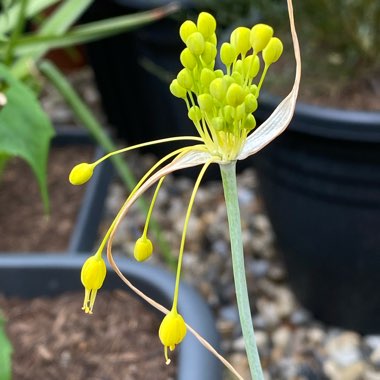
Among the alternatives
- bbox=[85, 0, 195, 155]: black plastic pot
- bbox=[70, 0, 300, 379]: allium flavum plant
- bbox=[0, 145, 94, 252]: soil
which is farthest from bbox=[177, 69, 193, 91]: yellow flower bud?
bbox=[85, 0, 195, 155]: black plastic pot

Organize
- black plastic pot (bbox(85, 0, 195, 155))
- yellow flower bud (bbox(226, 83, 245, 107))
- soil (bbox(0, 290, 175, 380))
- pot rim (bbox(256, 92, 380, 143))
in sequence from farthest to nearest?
black plastic pot (bbox(85, 0, 195, 155)), pot rim (bbox(256, 92, 380, 143)), soil (bbox(0, 290, 175, 380)), yellow flower bud (bbox(226, 83, 245, 107))

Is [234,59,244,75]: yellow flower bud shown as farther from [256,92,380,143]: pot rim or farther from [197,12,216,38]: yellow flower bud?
[256,92,380,143]: pot rim

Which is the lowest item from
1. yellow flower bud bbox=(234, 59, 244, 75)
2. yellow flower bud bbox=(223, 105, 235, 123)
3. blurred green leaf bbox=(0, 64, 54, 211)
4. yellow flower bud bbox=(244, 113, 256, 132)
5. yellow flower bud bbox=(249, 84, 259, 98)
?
blurred green leaf bbox=(0, 64, 54, 211)

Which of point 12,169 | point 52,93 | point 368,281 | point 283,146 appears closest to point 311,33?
point 283,146

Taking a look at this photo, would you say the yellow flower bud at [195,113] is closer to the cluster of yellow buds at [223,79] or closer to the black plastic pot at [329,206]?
the cluster of yellow buds at [223,79]

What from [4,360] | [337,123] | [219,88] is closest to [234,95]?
[219,88]

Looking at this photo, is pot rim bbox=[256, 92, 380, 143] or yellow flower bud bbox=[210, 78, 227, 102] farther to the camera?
pot rim bbox=[256, 92, 380, 143]

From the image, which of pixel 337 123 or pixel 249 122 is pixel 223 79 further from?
pixel 337 123
